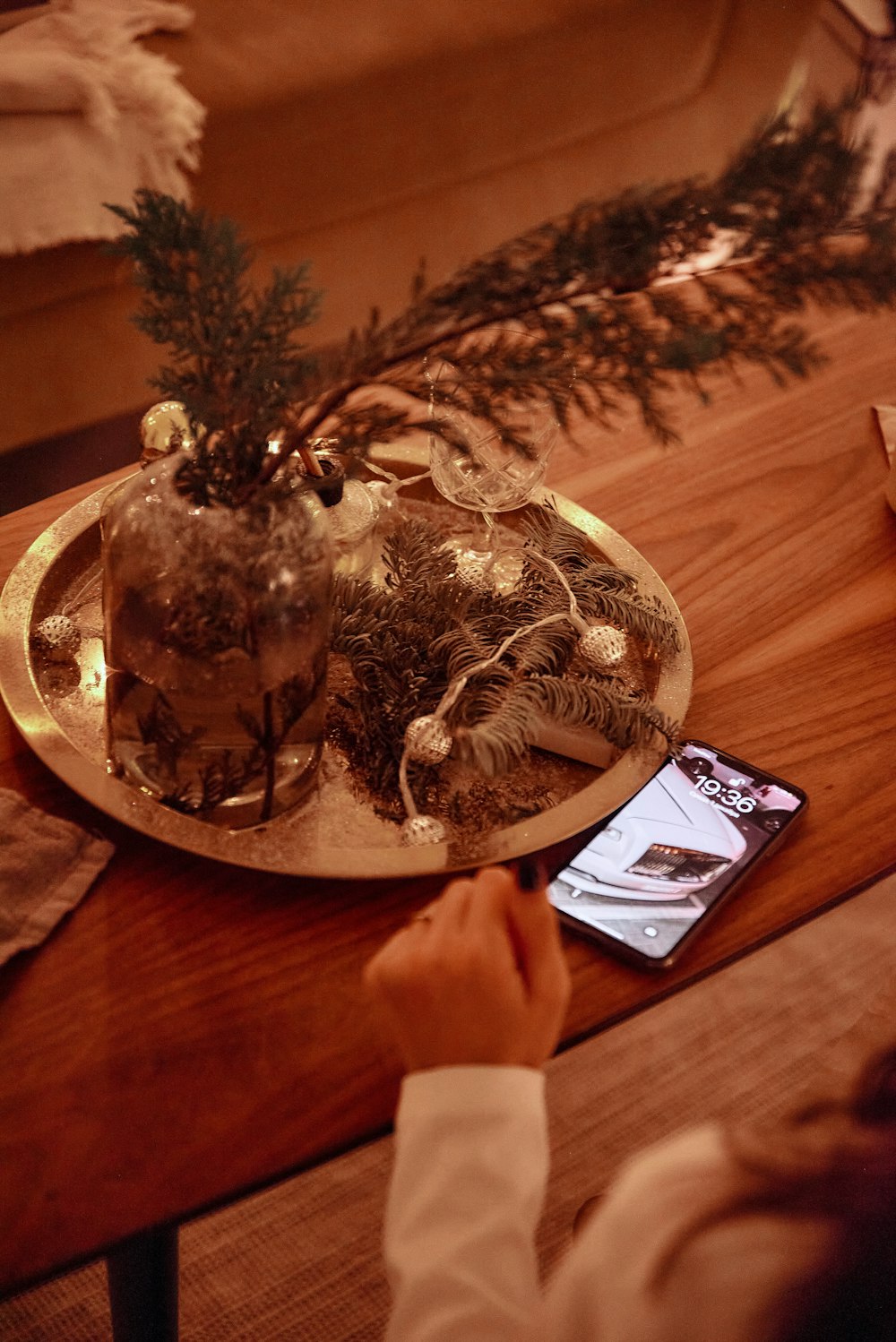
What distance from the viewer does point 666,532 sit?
40.1 inches

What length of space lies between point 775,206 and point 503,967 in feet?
1.26

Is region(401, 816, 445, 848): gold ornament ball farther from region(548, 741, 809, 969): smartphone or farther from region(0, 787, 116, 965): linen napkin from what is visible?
region(0, 787, 116, 965): linen napkin

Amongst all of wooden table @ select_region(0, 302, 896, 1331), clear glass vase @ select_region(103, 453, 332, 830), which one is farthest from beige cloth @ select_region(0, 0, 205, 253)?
clear glass vase @ select_region(103, 453, 332, 830)

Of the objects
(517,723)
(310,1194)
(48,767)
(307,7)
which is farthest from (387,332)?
(307,7)

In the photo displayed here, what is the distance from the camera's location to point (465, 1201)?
57 cm

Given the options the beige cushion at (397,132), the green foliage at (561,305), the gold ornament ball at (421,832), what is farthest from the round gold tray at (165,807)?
the beige cushion at (397,132)

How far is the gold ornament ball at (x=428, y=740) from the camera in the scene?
0.74 meters

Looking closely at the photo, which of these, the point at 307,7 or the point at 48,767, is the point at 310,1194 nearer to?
the point at 48,767

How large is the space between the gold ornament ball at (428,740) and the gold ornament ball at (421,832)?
0.13 ft

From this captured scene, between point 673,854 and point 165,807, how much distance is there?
32 centimetres

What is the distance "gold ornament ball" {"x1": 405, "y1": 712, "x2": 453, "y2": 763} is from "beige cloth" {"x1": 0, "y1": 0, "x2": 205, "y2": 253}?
4.16 ft

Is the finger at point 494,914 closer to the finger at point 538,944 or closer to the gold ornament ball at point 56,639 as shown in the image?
the finger at point 538,944

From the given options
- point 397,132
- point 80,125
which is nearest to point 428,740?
point 80,125

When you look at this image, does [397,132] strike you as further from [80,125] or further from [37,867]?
[37,867]
